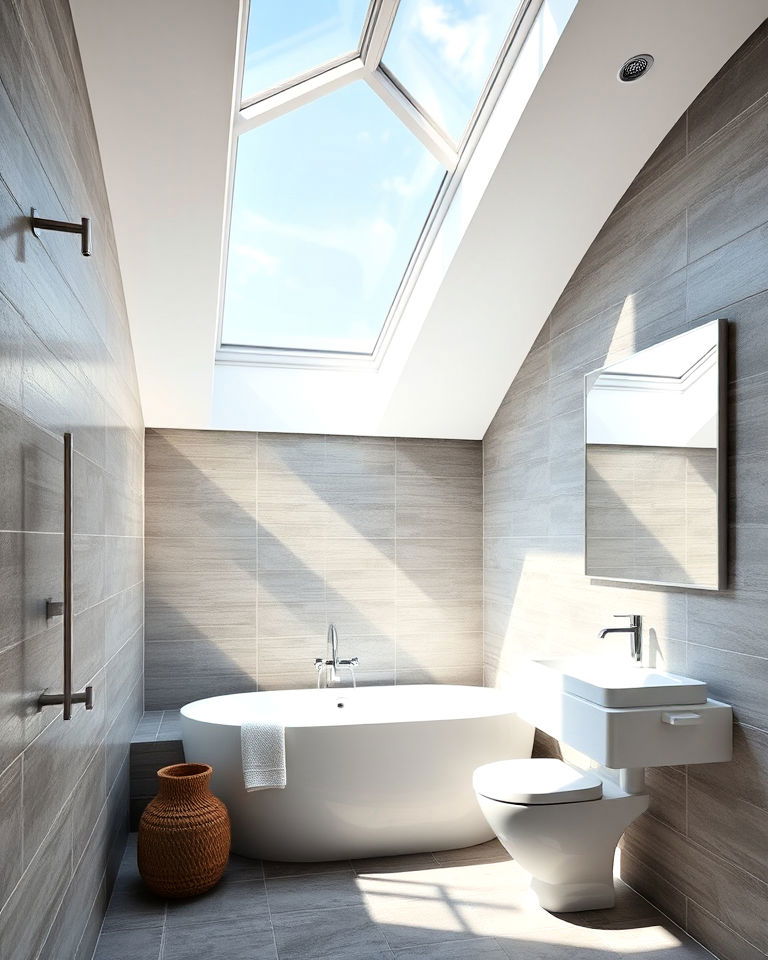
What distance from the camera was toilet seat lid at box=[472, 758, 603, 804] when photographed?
3.04 m

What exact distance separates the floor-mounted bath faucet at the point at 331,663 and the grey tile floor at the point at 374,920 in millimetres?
1253

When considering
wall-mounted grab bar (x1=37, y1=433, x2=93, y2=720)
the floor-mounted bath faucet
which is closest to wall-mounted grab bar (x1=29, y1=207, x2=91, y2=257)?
wall-mounted grab bar (x1=37, y1=433, x2=93, y2=720)

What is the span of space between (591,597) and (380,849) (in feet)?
4.95

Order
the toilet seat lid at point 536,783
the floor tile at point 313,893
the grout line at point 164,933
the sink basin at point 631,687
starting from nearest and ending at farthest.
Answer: the sink basin at point 631,687 < the grout line at point 164,933 < the toilet seat lid at point 536,783 < the floor tile at point 313,893

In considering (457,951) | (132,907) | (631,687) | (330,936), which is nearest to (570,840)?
(457,951)

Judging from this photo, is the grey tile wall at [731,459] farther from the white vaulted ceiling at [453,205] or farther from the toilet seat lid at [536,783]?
the toilet seat lid at [536,783]

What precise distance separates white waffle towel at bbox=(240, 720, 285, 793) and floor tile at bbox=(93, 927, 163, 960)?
68cm

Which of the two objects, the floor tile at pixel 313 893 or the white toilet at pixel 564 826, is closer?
the white toilet at pixel 564 826

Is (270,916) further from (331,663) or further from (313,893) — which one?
(331,663)

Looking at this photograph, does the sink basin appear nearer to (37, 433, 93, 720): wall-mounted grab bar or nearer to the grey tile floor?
the grey tile floor

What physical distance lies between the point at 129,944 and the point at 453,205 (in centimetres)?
329

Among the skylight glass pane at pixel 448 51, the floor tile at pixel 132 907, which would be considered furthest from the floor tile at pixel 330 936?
the skylight glass pane at pixel 448 51

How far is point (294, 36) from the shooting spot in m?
3.19

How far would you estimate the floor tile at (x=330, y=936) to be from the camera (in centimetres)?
289
